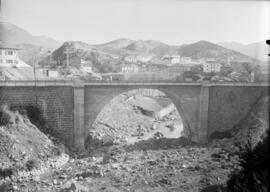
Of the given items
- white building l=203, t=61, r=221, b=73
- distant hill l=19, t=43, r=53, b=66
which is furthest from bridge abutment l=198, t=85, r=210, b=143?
distant hill l=19, t=43, r=53, b=66

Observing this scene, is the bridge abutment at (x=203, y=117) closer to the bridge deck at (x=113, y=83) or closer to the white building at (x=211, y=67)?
the bridge deck at (x=113, y=83)

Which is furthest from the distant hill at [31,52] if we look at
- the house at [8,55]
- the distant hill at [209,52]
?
the distant hill at [209,52]

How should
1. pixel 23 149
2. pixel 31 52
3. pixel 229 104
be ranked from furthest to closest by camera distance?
pixel 31 52
pixel 229 104
pixel 23 149

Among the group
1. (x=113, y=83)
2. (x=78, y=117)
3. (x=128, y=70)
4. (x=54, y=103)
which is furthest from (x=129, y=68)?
(x=54, y=103)

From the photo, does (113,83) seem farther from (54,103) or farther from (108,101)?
(54,103)

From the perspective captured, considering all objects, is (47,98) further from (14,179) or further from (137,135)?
(137,135)

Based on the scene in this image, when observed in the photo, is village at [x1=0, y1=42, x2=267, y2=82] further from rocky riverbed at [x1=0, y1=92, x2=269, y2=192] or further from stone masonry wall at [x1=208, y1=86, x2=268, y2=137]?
rocky riverbed at [x1=0, y1=92, x2=269, y2=192]

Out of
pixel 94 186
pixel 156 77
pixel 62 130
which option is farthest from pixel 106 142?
pixel 156 77

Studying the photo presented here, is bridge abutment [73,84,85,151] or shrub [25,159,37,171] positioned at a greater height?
bridge abutment [73,84,85,151]
